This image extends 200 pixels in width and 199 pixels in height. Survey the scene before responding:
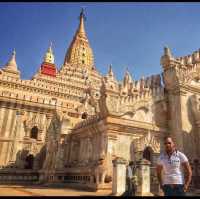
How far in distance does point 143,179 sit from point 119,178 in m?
1.00

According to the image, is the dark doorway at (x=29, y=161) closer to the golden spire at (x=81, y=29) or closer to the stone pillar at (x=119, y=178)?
the stone pillar at (x=119, y=178)

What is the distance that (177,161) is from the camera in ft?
21.9

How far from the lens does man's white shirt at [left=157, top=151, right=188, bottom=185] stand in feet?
21.6

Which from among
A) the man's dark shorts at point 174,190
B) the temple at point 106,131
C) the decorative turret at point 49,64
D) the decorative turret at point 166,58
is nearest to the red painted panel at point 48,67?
the decorative turret at point 49,64

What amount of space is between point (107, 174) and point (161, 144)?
5.78m

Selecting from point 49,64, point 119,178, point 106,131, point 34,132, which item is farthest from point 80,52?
point 119,178

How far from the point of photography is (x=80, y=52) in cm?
6538

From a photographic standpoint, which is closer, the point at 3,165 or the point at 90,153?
the point at 90,153

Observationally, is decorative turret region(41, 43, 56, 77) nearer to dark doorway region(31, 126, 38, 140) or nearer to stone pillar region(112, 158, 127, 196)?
dark doorway region(31, 126, 38, 140)

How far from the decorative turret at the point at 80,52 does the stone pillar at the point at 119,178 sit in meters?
51.5

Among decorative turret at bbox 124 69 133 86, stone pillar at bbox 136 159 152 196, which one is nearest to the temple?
stone pillar at bbox 136 159 152 196

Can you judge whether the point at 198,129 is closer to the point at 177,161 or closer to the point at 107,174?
the point at 107,174

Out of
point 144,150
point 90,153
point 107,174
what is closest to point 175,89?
point 144,150

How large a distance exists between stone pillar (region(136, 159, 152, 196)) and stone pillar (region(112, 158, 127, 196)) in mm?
613
